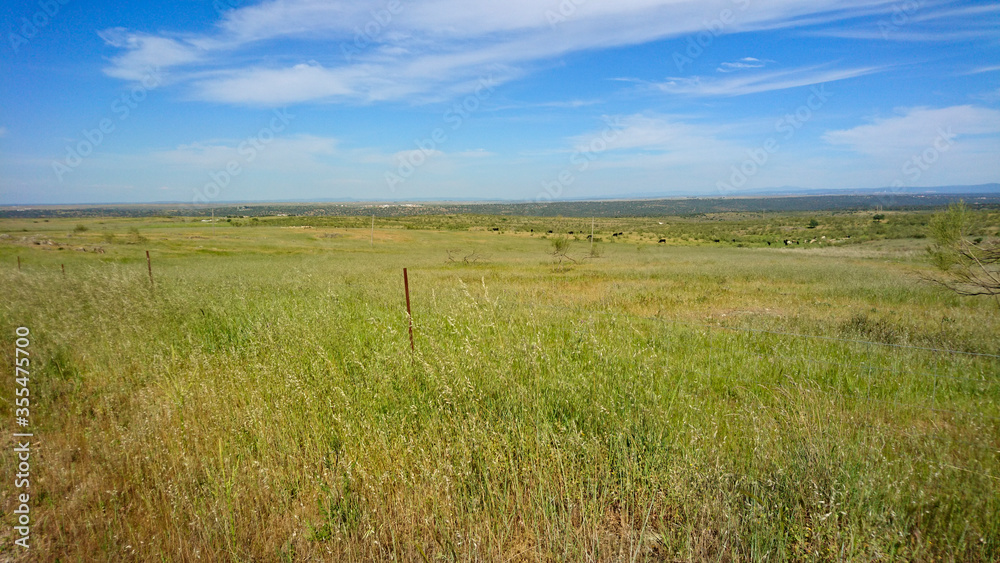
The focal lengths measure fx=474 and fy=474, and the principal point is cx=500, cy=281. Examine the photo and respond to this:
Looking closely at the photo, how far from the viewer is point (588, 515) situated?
133 inches

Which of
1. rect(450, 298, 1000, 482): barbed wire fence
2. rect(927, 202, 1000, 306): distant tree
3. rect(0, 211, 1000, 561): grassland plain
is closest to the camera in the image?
rect(0, 211, 1000, 561): grassland plain

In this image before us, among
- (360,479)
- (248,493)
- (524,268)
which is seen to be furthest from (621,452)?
(524,268)

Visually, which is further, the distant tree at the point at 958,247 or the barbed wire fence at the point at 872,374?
the distant tree at the point at 958,247

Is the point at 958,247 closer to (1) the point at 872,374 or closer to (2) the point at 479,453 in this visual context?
(1) the point at 872,374

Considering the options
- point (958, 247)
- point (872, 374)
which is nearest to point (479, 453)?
point (872, 374)

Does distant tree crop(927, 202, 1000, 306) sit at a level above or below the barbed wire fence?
above

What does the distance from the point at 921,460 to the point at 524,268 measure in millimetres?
25568

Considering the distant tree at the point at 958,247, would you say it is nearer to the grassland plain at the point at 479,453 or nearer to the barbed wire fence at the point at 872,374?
the barbed wire fence at the point at 872,374

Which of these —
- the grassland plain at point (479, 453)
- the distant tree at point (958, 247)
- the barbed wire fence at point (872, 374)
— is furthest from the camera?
the distant tree at point (958, 247)

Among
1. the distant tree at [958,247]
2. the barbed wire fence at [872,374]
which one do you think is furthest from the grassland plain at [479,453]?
the distant tree at [958,247]

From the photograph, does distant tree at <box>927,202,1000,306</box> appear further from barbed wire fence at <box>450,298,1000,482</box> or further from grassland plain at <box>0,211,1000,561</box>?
grassland plain at <box>0,211,1000,561</box>

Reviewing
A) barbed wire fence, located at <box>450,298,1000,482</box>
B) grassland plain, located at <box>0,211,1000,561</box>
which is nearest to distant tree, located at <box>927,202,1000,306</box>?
barbed wire fence, located at <box>450,298,1000,482</box>

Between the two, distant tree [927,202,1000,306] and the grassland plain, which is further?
distant tree [927,202,1000,306]

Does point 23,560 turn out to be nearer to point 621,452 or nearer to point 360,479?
point 360,479
